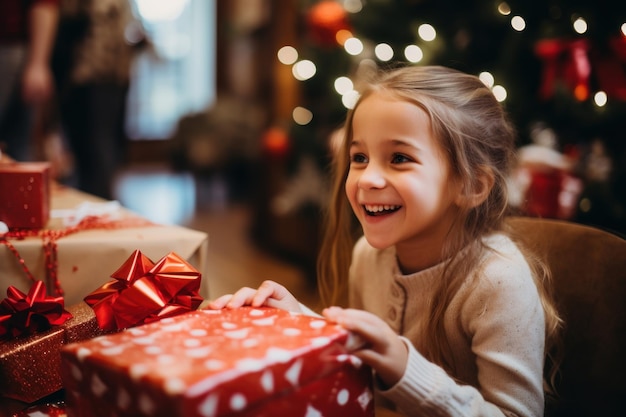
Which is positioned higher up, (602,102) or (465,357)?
(602,102)

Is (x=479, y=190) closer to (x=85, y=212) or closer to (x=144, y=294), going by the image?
(x=144, y=294)

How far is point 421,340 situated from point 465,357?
71 mm

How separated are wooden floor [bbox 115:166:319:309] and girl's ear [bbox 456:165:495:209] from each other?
104 centimetres

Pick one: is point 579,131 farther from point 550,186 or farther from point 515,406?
point 515,406

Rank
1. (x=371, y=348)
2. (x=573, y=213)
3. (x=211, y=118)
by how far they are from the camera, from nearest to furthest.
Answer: (x=371, y=348)
(x=573, y=213)
(x=211, y=118)

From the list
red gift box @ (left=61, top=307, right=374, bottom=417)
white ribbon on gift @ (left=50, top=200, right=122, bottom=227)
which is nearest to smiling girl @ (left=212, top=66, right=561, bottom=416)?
red gift box @ (left=61, top=307, right=374, bottom=417)

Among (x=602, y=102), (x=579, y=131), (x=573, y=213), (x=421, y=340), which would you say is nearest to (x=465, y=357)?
(x=421, y=340)

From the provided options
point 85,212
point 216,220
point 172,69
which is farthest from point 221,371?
point 172,69

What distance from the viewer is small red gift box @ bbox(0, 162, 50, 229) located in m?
1.00

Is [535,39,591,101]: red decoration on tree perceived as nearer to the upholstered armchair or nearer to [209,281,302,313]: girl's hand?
the upholstered armchair

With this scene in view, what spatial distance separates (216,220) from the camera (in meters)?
4.28

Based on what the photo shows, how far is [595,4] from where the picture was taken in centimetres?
168

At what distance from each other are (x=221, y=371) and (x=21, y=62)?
1703 mm

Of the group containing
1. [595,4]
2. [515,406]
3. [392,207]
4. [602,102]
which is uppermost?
[595,4]
